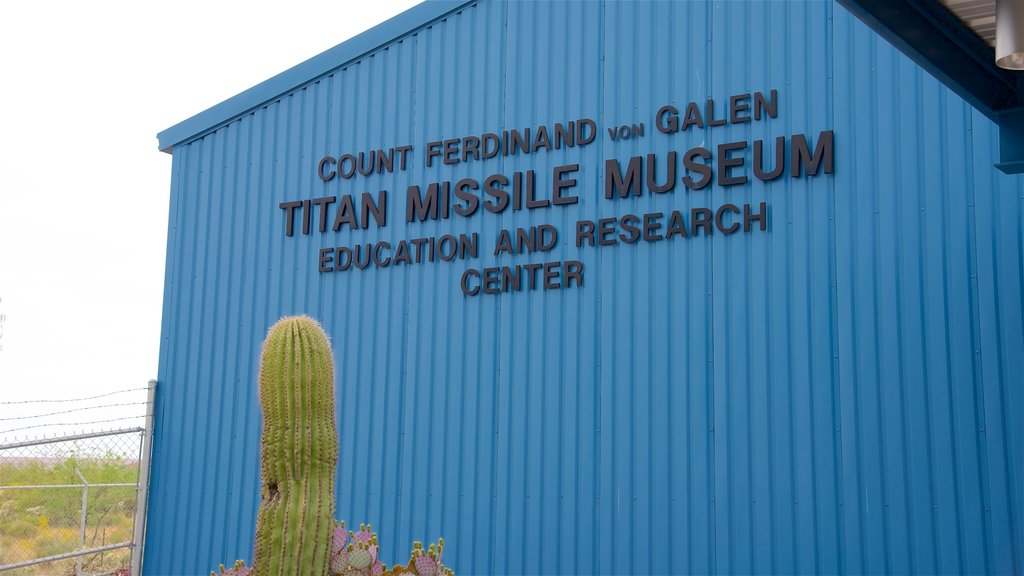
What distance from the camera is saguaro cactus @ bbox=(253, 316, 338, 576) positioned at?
5941 millimetres

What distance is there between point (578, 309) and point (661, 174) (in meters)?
1.41

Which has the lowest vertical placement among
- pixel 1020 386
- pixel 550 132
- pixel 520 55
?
pixel 1020 386

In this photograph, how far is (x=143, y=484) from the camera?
462 inches

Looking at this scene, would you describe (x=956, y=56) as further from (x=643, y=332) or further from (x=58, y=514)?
(x=58, y=514)

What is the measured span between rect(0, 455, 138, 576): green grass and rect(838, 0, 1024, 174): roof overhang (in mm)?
13015

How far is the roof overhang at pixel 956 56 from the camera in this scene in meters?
6.23


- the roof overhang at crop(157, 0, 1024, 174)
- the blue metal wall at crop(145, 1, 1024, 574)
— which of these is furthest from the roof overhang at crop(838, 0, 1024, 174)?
the blue metal wall at crop(145, 1, 1024, 574)

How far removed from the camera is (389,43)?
37.7 ft

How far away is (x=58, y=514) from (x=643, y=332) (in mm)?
17554

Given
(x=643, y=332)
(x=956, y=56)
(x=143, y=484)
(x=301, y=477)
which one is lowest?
(x=143, y=484)

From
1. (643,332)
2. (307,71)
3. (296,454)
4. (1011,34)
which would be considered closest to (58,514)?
(307,71)

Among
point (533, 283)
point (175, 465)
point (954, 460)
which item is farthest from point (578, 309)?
point (175, 465)

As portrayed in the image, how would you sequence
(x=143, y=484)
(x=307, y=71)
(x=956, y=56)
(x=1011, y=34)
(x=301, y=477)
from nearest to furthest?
(x=1011, y=34)
(x=301, y=477)
(x=956, y=56)
(x=143, y=484)
(x=307, y=71)

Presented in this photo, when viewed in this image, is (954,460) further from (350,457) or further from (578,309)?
(350,457)
